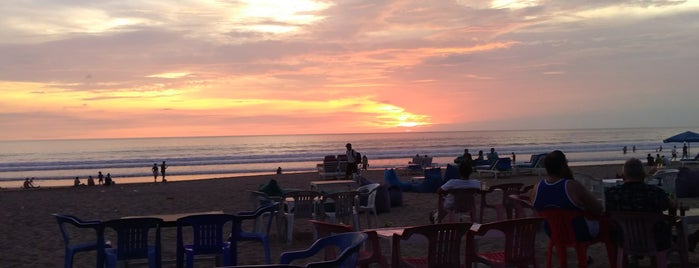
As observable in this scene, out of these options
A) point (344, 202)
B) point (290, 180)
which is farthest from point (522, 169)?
point (344, 202)

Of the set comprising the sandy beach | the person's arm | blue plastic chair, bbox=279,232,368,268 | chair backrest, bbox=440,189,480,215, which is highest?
the person's arm

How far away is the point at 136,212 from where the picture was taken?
1376 centimetres

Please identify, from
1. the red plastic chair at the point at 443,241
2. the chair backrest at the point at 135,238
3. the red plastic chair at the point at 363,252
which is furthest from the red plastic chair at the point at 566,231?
the chair backrest at the point at 135,238

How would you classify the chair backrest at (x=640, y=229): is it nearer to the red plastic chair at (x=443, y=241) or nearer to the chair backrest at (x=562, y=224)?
the chair backrest at (x=562, y=224)

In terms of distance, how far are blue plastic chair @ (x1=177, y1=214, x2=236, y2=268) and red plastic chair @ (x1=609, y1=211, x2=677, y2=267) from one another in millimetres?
3026

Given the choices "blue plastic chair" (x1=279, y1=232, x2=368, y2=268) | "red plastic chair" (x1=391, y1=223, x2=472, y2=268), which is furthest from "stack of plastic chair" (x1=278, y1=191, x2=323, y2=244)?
"blue plastic chair" (x1=279, y1=232, x2=368, y2=268)

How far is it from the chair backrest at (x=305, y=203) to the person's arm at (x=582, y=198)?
4.20 m

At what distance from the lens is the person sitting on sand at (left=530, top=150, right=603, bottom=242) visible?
4.80m

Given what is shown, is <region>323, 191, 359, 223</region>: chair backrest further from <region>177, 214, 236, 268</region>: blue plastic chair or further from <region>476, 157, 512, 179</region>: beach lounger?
<region>476, 157, 512, 179</region>: beach lounger

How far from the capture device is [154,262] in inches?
214

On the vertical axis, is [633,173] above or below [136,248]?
above

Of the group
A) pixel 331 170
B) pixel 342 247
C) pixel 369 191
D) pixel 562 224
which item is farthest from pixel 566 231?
pixel 331 170

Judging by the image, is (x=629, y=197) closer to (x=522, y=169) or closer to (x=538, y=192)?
(x=538, y=192)

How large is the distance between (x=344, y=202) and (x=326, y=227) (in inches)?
143
